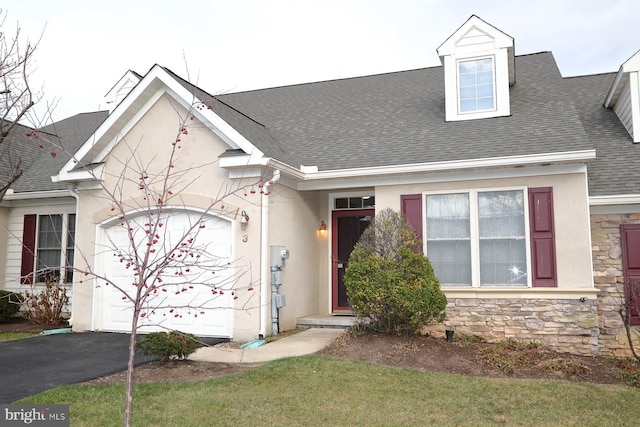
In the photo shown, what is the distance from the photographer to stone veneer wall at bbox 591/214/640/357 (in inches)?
354

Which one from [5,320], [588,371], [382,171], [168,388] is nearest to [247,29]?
[382,171]

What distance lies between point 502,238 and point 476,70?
13.1ft

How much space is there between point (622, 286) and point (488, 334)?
8.45ft

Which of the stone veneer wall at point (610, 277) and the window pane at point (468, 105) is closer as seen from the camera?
the stone veneer wall at point (610, 277)

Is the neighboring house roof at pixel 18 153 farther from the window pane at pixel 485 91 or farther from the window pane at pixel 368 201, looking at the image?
the window pane at pixel 485 91

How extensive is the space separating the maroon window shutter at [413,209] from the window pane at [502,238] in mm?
1084

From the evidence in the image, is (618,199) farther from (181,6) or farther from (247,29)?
(181,6)

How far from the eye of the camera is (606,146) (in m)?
10.4

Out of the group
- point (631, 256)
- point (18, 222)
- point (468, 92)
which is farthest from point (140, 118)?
point (631, 256)

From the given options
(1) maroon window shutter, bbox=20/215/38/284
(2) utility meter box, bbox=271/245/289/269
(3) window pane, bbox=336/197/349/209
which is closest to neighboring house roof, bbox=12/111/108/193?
(1) maroon window shutter, bbox=20/215/38/284

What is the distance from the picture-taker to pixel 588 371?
7.20 metres

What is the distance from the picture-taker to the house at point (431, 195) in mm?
8812

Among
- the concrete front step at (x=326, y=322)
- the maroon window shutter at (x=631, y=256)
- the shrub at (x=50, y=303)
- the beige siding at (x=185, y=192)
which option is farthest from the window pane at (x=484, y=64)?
the shrub at (x=50, y=303)

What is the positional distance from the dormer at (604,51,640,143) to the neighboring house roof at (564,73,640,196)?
0.21 m
